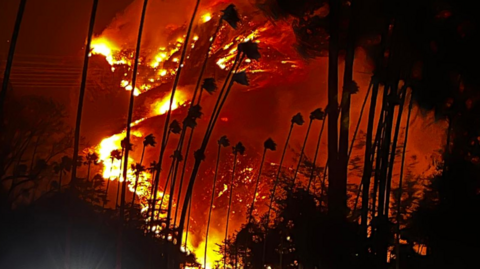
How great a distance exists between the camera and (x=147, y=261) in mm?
6645

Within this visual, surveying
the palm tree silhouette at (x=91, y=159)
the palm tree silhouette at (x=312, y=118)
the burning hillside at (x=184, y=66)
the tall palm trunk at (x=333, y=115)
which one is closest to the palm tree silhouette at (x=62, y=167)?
the palm tree silhouette at (x=91, y=159)

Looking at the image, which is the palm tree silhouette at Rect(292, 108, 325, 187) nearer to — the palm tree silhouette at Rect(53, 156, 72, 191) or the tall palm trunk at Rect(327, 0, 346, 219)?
the tall palm trunk at Rect(327, 0, 346, 219)

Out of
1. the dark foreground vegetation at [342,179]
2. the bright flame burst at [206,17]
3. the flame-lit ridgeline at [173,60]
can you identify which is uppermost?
the bright flame burst at [206,17]

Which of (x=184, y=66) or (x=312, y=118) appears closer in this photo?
(x=312, y=118)

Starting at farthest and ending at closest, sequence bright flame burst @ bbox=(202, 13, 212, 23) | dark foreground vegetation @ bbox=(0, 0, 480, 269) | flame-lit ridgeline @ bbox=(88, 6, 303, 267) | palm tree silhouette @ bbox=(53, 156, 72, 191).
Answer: bright flame burst @ bbox=(202, 13, 212, 23) → flame-lit ridgeline @ bbox=(88, 6, 303, 267) → palm tree silhouette @ bbox=(53, 156, 72, 191) → dark foreground vegetation @ bbox=(0, 0, 480, 269)

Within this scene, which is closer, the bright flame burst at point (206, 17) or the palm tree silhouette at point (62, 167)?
the palm tree silhouette at point (62, 167)

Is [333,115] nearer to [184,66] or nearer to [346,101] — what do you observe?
[346,101]

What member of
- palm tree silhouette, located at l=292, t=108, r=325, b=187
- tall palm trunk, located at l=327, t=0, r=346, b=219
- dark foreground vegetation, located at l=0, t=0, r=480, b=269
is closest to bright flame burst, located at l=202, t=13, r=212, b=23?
dark foreground vegetation, located at l=0, t=0, r=480, b=269

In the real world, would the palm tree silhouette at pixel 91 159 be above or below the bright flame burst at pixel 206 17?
below

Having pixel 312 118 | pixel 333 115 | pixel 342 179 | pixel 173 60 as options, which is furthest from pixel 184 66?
pixel 342 179

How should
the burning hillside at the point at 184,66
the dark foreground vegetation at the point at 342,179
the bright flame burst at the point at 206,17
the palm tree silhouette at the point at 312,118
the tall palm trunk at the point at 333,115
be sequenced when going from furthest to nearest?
the bright flame burst at the point at 206,17 → the burning hillside at the point at 184,66 → the palm tree silhouette at the point at 312,118 → the tall palm trunk at the point at 333,115 → the dark foreground vegetation at the point at 342,179

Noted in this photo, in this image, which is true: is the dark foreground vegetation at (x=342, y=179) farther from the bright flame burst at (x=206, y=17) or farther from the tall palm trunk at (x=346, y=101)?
the bright flame burst at (x=206, y=17)

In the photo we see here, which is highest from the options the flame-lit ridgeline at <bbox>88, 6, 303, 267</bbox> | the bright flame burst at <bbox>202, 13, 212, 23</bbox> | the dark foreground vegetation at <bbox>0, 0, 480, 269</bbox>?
the bright flame burst at <bbox>202, 13, 212, 23</bbox>

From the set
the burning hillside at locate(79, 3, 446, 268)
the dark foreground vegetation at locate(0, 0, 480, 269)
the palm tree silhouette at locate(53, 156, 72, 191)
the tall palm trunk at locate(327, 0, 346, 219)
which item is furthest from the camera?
the burning hillside at locate(79, 3, 446, 268)
